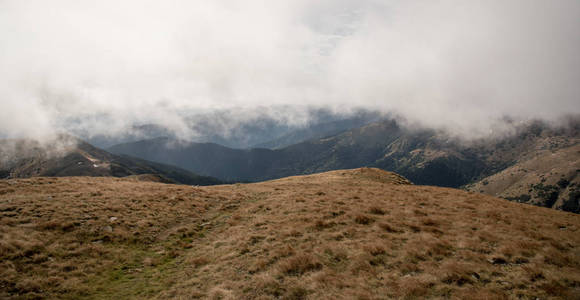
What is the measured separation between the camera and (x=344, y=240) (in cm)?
1744

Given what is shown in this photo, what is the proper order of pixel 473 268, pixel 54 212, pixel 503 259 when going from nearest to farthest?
pixel 473 268 < pixel 503 259 < pixel 54 212

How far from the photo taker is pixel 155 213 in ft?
82.4

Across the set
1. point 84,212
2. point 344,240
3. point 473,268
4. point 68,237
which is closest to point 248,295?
Answer: point 344,240

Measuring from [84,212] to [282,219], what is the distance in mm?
17188

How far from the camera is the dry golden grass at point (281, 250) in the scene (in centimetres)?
1205

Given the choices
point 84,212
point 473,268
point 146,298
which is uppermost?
point 84,212

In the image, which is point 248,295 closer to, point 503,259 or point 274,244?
point 274,244

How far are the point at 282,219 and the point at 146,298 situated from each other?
12.2m

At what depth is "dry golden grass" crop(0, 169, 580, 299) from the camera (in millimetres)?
12047

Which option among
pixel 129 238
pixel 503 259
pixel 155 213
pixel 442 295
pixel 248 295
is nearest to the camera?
pixel 442 295

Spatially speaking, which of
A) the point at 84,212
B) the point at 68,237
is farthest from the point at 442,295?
the point at 84,212

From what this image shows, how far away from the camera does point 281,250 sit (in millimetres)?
16016

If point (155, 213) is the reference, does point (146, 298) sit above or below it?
below

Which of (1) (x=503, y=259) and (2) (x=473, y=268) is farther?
(1) (x=503, y=259)
